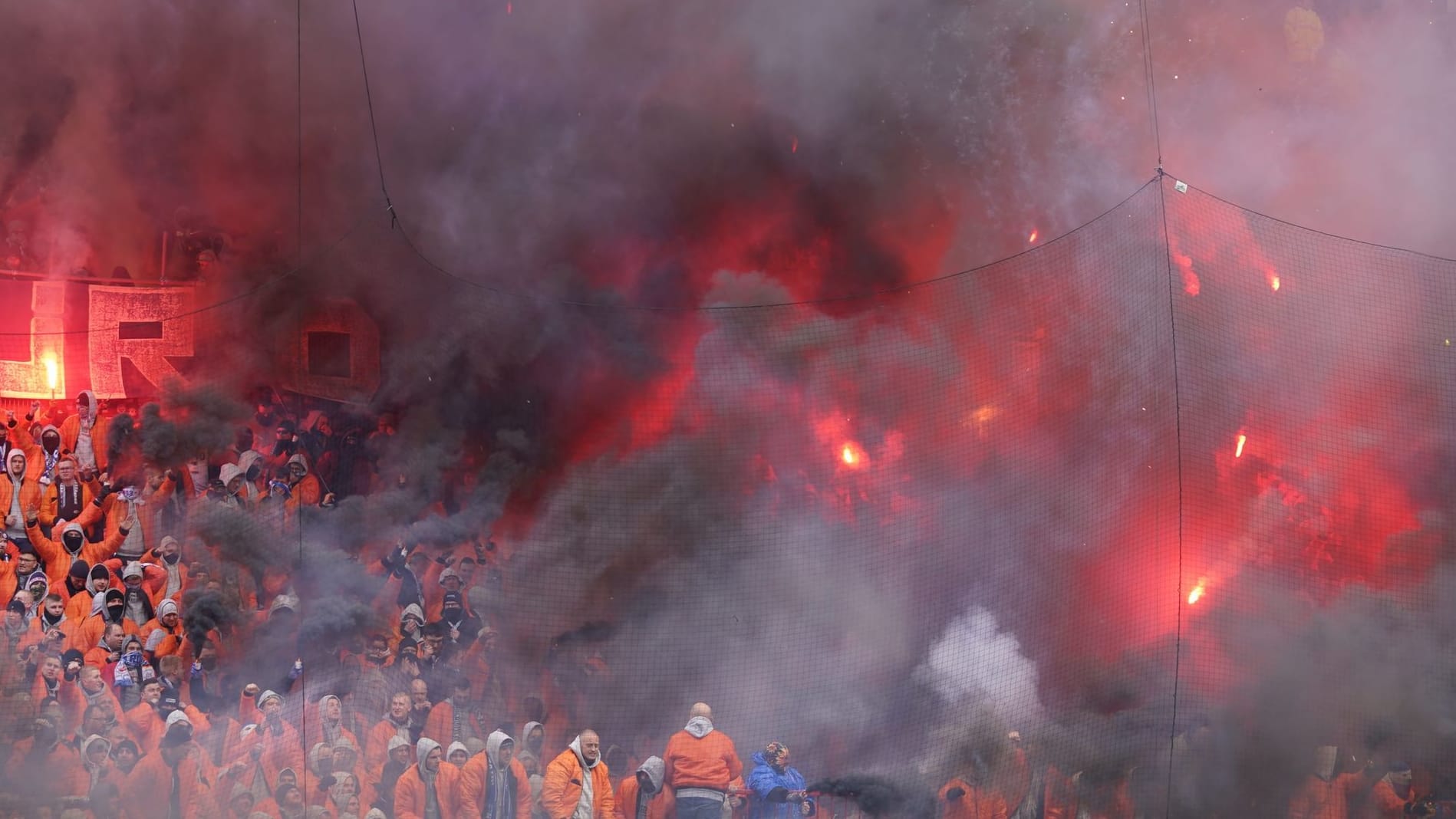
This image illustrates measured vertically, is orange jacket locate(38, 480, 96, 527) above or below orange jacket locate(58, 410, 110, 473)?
below

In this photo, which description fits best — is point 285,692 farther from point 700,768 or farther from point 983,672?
point 983,672

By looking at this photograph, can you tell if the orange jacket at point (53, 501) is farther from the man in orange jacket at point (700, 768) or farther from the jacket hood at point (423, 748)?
the man in orange jacket at point (700, 768)

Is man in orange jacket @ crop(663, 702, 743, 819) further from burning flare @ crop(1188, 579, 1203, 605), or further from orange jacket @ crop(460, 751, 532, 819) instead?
burning flare @ crop(1188, 579, 1203, 605)

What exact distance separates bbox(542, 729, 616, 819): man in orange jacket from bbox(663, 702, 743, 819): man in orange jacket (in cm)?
37

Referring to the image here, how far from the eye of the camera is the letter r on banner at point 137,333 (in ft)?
25.6

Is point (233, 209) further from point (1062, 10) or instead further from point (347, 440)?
point (1062, 10)

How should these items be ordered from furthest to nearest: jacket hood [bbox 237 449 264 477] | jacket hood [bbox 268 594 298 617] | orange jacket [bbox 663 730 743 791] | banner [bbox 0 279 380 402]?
banner [bbox 0 279 380 402] < jacket hood [bbox 237 449 264 477] < jacket hood [bbox 268 594 298 617] < orange jacket [bbox 663 730 743 791]

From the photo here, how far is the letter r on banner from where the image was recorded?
7.81 m

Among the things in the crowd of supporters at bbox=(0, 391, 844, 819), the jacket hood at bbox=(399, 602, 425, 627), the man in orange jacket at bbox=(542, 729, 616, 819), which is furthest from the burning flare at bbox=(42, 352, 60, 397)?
the man in orange jacket at bbox=(542, 729, 616, 819)

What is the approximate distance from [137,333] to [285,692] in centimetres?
248

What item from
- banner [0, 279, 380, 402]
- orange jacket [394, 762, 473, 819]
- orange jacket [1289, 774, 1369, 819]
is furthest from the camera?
banner [0, 279, 380, 402]

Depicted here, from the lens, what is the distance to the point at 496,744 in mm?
7102

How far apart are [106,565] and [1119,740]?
6097 mm

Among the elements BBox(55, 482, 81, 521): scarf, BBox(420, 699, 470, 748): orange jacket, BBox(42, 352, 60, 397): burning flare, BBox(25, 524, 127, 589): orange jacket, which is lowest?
BBox(420, 699, 470, 748): orange jacket
